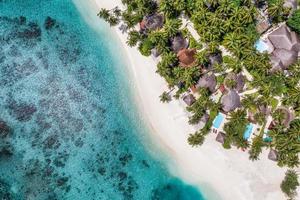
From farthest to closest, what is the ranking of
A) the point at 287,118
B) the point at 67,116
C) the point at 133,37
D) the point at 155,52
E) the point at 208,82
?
1. the point at 67,116
2. the point at 133,37
3. the point at 155,52
4. the point at 208,82
5. the point at 287,118

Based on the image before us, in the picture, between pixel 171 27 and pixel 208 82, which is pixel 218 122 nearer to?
pixel 208 82

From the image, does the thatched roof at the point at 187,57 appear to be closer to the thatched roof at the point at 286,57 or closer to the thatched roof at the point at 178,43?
the thatched roof at the point at 178,43

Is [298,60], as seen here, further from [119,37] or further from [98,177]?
[98,177]

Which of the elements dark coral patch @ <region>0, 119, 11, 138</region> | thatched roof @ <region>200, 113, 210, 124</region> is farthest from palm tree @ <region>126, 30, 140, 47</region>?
dark coral patch @ <region>0, 119, 11, 138</region>

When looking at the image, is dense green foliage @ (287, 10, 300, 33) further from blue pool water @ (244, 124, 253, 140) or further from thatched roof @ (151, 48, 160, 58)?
thatched roof @ (151, 48, 160, 58)

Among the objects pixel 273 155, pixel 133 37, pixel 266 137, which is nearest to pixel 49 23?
pixel 133 37

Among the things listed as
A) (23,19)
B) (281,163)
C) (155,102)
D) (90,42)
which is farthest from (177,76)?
(23,19)
